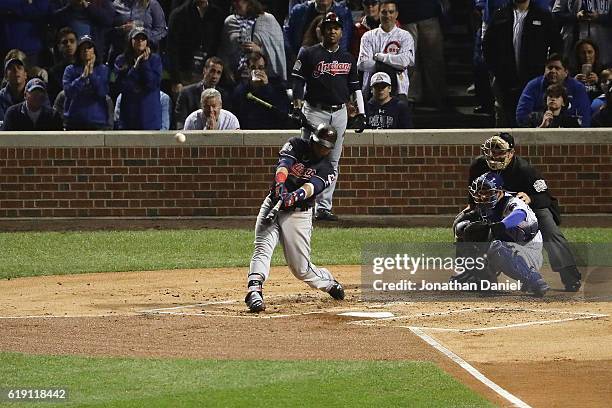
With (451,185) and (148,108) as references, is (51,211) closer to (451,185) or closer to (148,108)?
(148,108)

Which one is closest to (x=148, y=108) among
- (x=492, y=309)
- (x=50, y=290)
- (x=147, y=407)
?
(x=50, y=290)

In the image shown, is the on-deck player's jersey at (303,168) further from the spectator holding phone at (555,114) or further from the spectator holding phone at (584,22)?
the spectator holding phone at (584,22)

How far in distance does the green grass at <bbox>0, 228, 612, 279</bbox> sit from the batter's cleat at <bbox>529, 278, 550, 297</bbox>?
2.96 metres

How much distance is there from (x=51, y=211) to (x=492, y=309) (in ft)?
25.9

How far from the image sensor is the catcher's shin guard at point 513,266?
12070 millimetres

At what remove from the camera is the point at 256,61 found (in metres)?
17.9

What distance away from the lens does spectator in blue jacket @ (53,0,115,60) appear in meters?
19.1

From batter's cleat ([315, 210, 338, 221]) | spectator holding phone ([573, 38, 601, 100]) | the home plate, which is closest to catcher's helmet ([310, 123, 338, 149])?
the home plate

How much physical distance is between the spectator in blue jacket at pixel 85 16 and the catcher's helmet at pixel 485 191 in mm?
8464

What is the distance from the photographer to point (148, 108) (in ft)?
59.6

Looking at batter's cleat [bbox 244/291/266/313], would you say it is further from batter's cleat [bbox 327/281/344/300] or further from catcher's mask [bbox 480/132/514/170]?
catcher's mask [bbox 480/132/514/170]

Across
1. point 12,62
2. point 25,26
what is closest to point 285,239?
point 12,62

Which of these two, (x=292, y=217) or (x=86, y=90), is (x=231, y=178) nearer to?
(x=86, y=90)

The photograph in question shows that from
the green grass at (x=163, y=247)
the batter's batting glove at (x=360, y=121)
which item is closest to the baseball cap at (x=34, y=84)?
the green grass at (x=163, y=247)
